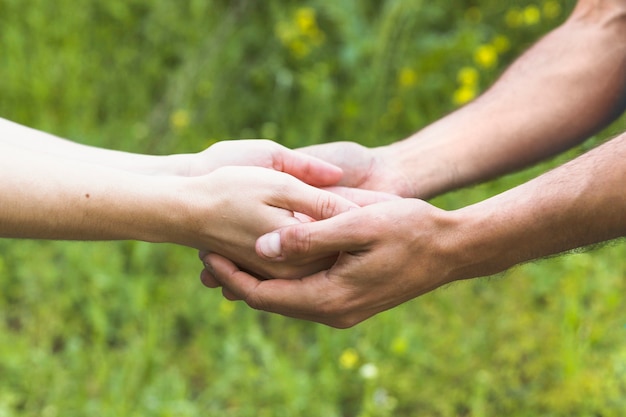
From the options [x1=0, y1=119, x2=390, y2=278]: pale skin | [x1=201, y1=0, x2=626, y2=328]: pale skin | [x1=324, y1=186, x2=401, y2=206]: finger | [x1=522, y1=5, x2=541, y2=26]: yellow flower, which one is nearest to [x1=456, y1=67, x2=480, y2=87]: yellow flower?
[x1=522, y1=5, x2=541, y2=26]: yellow flower

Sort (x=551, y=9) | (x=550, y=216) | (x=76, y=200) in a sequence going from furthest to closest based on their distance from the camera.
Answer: (x=551, y=9)
(x=76, y=200)
(x=550, y=216)

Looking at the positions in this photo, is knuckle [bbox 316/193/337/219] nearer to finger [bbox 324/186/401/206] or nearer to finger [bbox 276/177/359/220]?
finger [bbox 276/177/359/220]

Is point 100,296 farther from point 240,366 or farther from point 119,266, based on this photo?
point 240,366

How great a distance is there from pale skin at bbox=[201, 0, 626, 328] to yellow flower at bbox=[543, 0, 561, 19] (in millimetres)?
1474

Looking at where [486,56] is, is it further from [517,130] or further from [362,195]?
[362,195]

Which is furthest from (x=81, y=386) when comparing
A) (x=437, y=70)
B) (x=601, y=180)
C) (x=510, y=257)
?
(x=437, y=70)

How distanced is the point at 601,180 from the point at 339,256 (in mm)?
578

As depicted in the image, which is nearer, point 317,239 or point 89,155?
point 317,239

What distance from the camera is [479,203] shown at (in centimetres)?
199

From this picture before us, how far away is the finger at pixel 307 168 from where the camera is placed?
2.23m

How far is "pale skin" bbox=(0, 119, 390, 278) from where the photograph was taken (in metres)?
1.97

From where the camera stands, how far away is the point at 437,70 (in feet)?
12.3

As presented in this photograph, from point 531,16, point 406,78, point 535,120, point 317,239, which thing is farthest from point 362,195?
point 531,16

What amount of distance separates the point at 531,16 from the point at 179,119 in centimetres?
153
